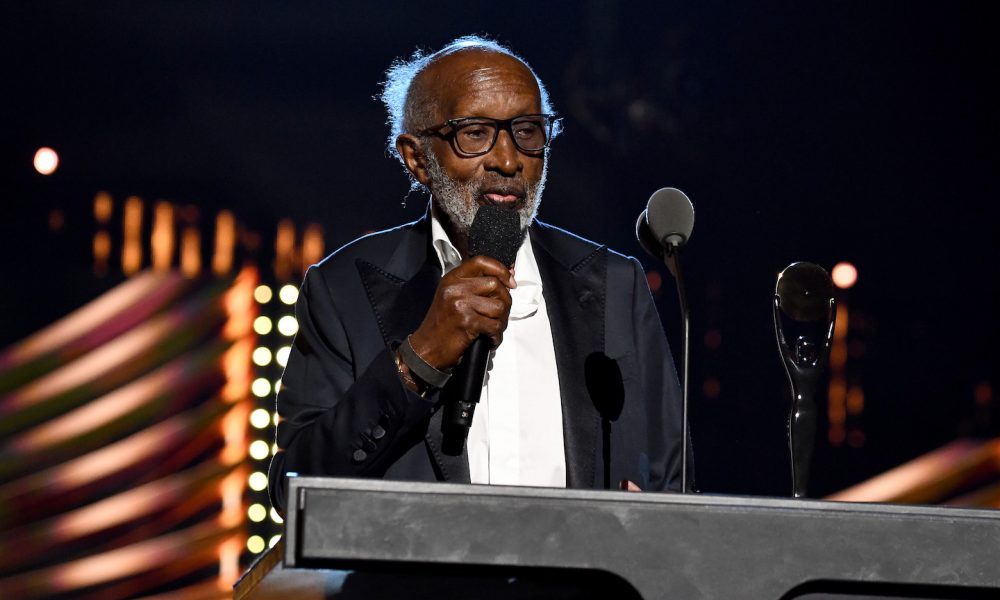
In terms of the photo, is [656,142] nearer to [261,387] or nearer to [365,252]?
[261,387]

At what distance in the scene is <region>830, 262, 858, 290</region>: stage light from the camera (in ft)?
12.5

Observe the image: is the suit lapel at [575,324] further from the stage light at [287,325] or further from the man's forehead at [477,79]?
the stage light at [287,325]

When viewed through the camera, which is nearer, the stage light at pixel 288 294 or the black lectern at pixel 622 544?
the black lectern at pixel 622 544

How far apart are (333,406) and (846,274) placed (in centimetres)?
256

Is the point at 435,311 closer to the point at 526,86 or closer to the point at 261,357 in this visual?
the point at 526,86

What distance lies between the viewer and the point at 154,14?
353cm

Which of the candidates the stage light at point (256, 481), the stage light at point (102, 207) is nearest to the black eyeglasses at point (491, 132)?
the stage light at point (102, 207)

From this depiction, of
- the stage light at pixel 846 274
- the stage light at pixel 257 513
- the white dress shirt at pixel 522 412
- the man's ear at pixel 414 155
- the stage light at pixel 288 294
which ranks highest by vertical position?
the man's ear at pixel 414 155

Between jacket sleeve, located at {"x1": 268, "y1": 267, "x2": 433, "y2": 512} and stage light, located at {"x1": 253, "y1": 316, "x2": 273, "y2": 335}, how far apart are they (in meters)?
2.07

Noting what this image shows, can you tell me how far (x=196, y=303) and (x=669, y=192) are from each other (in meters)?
2.96

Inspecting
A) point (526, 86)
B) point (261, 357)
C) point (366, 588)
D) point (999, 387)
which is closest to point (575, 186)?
point (261, 357)

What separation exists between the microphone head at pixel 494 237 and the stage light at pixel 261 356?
8.17ft

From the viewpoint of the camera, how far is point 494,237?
1511mm

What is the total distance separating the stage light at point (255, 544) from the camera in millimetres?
3939
